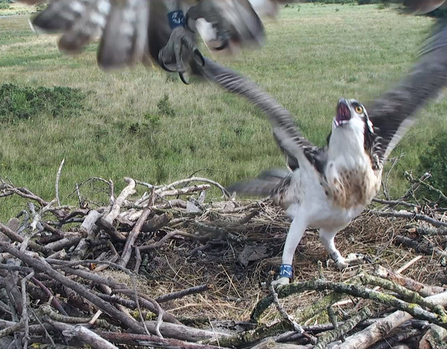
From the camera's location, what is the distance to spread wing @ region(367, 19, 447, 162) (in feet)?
10.1

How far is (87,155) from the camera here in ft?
29.0

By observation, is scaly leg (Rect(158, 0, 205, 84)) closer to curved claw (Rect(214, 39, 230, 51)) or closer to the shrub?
curved claw (Rect(214, 39, 230, 51))

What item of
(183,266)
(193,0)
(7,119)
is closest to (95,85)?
(7,119)

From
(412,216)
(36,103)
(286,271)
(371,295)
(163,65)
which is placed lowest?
(36,103)

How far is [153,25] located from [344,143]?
1.06m

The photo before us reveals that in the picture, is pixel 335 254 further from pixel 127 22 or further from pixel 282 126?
pixel 127 22

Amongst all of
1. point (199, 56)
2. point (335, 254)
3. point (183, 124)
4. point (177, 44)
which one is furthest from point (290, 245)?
point (183, 124)

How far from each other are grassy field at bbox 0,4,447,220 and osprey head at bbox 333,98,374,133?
471mm

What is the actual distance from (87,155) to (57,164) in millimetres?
477

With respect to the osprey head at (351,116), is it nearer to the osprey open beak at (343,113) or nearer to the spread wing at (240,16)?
the osprey open beak at (343,113)

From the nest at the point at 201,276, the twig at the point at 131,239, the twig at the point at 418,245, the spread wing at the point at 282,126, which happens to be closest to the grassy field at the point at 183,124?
the spread wing at the point at 282,126

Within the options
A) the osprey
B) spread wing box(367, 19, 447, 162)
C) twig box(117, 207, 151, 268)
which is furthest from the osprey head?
twig box(117, 207, 151, 268)

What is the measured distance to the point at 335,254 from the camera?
3.55m

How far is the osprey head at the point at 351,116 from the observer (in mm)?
2961
